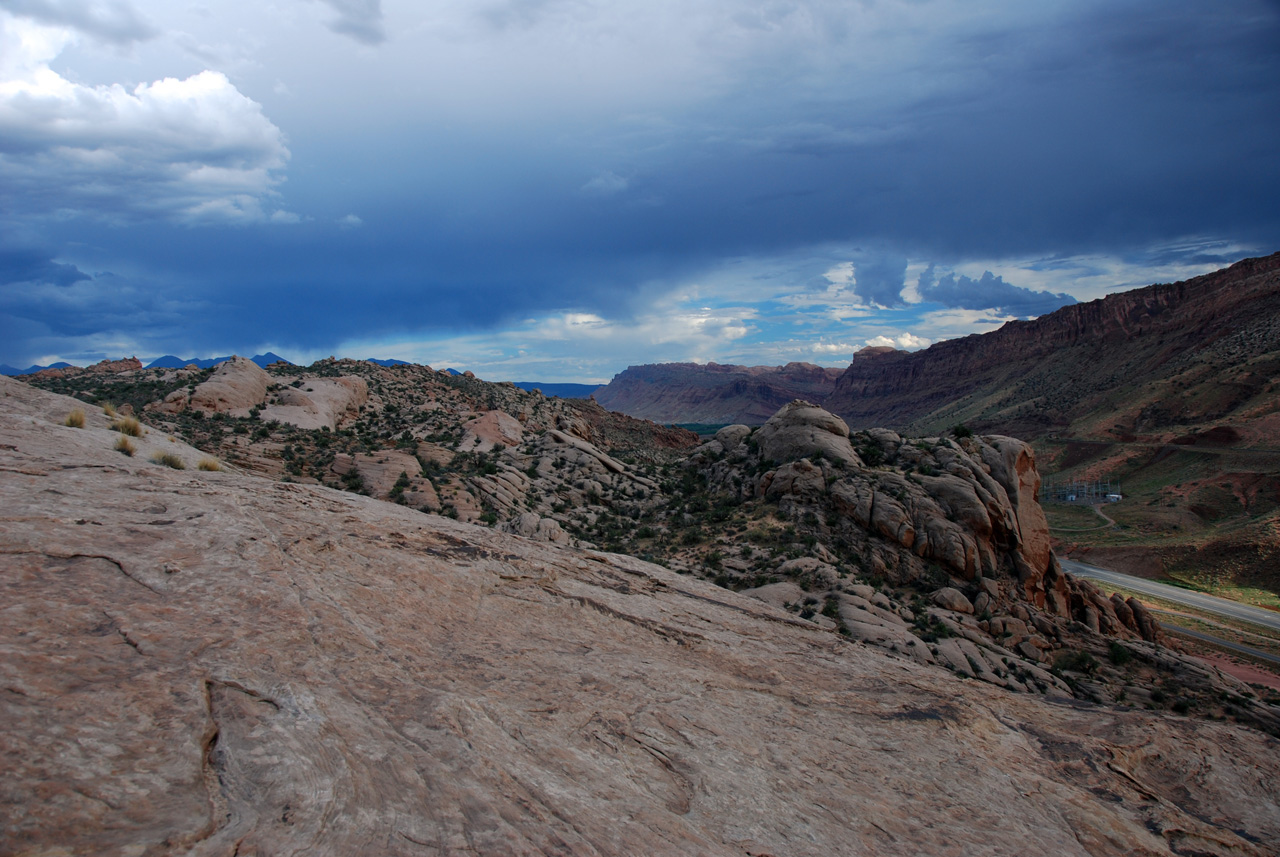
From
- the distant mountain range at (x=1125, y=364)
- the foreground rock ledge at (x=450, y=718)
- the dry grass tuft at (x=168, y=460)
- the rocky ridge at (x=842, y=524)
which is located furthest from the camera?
the distant mountain range at (x=1125, y=364)

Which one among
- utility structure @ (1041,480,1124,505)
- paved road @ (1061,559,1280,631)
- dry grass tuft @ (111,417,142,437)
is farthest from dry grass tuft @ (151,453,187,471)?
utility structure @ (1041,480,1124,505)

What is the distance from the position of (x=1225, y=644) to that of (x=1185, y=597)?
13.4 metres

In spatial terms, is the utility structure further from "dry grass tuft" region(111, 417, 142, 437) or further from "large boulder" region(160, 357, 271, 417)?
"dry grass tuft" region(111, 417, 142, 437)

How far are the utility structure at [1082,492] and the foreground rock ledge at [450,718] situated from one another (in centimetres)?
7745

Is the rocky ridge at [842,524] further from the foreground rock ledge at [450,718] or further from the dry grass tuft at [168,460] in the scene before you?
the dry grass tuft at [168,460]

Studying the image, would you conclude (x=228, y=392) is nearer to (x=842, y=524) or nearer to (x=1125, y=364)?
(x=842, y=524)

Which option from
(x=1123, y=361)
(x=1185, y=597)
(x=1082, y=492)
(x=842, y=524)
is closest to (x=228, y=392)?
(x=842, y=524)

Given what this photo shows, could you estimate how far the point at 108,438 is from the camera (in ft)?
39.7

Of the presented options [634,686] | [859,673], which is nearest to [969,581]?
[859,673]

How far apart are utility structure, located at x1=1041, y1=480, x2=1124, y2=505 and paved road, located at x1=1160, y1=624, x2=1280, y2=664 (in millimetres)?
41232

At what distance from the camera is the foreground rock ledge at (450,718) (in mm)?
4320

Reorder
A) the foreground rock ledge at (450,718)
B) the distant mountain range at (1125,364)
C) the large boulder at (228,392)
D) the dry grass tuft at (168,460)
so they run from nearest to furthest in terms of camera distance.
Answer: the foreground rock ledge at (450,718), the dry grass tuft at (168,460), the large boulder at (228,392), the distant mountain range at (1125,364)

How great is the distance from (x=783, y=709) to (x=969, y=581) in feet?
52.9

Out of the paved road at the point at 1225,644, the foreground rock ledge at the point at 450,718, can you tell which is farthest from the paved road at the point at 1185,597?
the foreground rock ledge at the point at 450,718
